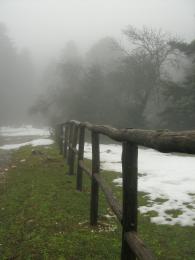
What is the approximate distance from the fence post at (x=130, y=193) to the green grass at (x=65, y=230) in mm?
1099

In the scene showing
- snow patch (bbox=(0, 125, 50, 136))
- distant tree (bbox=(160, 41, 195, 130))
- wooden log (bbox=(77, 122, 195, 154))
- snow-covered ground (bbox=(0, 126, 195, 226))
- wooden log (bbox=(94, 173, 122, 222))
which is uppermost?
distant tree (bbox=(160, 41, 195, 130))

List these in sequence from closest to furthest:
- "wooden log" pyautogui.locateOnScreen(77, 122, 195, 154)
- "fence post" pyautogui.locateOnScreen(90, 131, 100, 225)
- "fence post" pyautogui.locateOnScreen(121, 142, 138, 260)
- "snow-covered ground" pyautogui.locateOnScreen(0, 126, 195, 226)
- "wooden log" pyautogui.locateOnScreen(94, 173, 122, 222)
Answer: "wooden log" pyautogui.locateOnScreen(77, 122, 195, 154) → "fence post" pyautogui.locateOnScreen(121, 142, 138, 260) → "wooden log" pyautogui.locateOnScreen(94, 173, 122, 222) → "fence post" pyautogui.locateOnScreen(90, 131, 100, 225) → "snow-covered ground" pyautogui.locateOnScreen(0, 126, 195, 226)

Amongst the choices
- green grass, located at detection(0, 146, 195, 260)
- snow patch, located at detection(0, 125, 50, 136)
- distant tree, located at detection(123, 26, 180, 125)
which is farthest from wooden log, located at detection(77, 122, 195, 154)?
snow patch, located at detection(0, 125, 50, 136)

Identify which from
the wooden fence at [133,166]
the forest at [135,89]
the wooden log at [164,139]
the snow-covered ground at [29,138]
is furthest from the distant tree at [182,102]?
the wooden log at [164,139]

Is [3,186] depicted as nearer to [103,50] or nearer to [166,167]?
[166,167]

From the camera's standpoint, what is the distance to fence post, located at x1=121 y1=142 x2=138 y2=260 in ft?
11.6

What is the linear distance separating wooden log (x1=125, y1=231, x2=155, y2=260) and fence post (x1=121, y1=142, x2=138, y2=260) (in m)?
0.12

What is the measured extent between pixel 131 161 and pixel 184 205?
12.3ft

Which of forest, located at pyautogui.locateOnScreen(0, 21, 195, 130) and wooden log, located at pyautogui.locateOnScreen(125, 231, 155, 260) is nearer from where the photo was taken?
wooden log, located at pyautogui.locateOnScreen(125, 231, 155, 260)

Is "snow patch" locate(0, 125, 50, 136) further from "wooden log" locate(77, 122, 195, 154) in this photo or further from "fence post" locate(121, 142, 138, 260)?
"wooden log" locate(77, 122, 195, 154)

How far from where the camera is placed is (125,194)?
3.63 m

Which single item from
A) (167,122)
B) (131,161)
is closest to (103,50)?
Result: (167,122)

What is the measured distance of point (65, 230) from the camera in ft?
18.4

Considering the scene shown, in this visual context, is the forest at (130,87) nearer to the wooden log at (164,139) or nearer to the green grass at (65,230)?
the green grass at (65,230)
